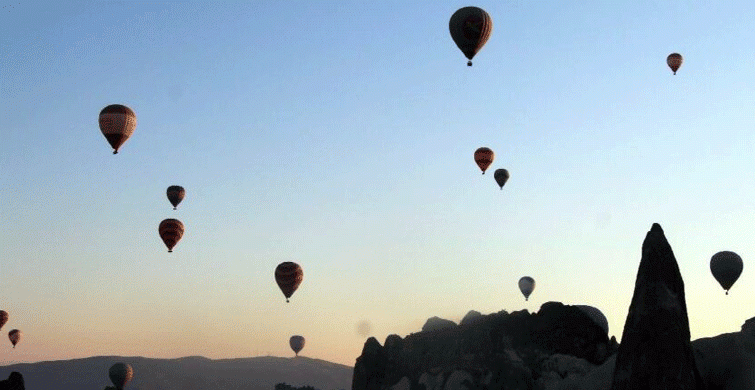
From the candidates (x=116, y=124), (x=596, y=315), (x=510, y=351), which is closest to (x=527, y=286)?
(x=596, y=315)

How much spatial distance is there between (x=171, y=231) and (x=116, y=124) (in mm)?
12662

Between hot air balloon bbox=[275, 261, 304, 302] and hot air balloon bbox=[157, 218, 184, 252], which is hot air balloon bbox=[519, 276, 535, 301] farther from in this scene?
hot air balloon bbox=[157, 218, 184, 252]

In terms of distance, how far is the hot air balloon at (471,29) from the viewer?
70438 millimetres

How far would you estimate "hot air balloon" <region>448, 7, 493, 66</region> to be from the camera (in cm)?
7044

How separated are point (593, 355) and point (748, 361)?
78.9 feet

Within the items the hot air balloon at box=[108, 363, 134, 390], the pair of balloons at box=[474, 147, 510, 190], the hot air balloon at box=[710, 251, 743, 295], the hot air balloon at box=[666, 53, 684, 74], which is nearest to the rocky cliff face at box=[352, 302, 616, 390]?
the hot air balloon at box=[710, 251, 743, 295]

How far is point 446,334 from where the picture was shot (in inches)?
3147

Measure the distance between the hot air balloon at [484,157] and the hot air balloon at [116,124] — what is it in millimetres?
32046

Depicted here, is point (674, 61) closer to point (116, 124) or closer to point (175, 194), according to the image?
point (175, 194)

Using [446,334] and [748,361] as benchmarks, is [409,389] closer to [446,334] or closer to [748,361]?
[446,334]

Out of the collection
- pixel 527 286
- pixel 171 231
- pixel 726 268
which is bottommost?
pixel 726 268

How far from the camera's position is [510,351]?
2899 inches

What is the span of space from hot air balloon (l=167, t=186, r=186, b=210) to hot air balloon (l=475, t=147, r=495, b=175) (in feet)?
86.5

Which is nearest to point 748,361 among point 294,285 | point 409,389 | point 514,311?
point 514,311
